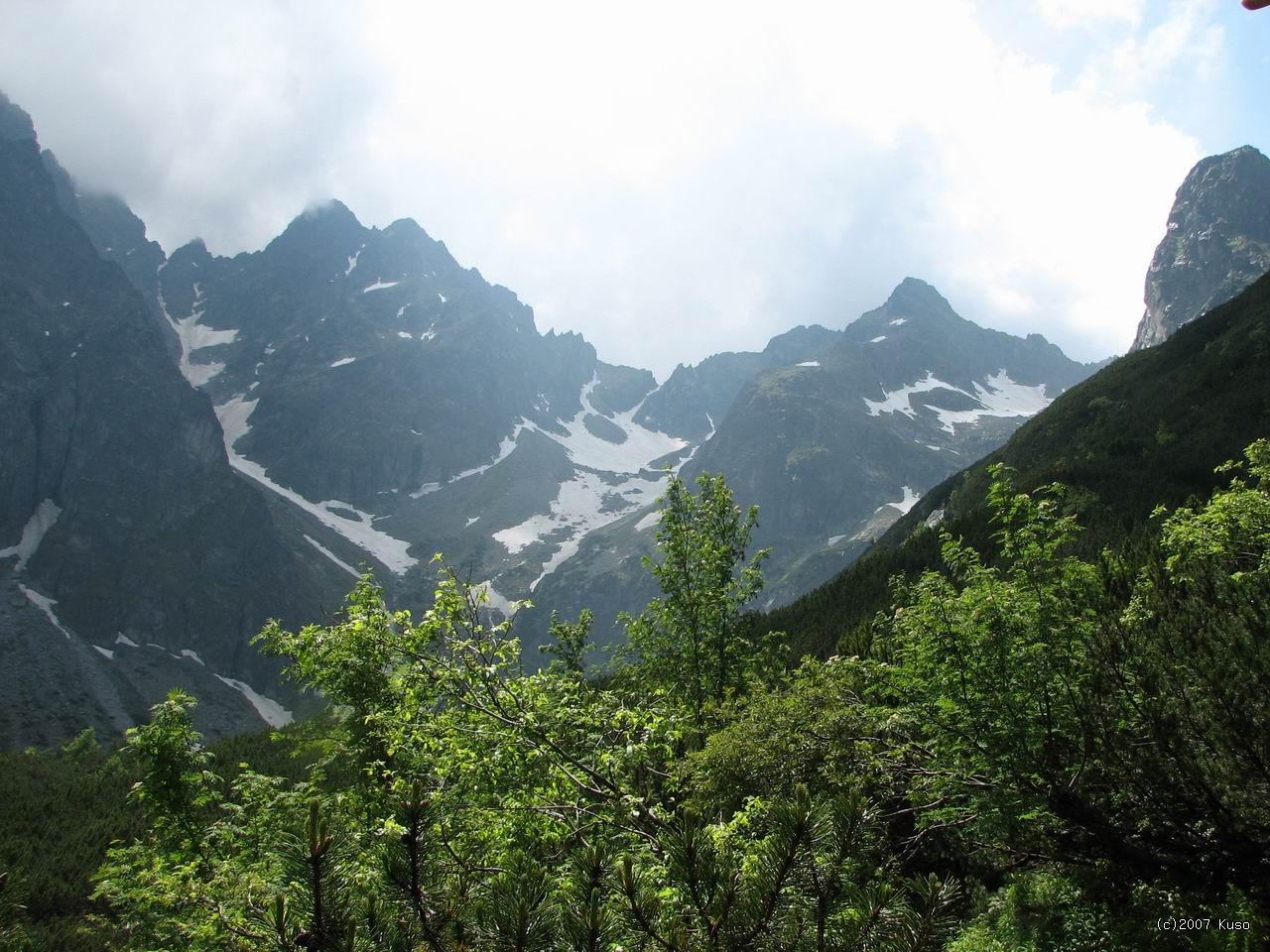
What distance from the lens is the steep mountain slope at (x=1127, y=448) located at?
130ft

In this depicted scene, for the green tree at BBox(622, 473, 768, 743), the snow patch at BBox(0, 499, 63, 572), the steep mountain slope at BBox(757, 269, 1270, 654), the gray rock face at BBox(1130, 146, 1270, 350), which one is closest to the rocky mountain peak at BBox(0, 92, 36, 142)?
the snow patch at BBox(0, 499, 63, 572)

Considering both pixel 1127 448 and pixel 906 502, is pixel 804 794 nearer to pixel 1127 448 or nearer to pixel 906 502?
pixel 1127 448

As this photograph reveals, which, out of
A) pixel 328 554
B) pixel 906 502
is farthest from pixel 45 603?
pixel 906 502

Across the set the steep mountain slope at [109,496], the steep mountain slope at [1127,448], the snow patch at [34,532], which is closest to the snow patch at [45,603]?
the steep mountain slope at [109,496]

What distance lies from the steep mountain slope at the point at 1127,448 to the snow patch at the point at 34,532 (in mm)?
142194

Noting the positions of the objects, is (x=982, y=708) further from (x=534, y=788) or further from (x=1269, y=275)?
(x=1269, y=275)

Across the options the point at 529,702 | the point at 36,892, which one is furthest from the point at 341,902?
the point at 36,892

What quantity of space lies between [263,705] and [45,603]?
41450 mm

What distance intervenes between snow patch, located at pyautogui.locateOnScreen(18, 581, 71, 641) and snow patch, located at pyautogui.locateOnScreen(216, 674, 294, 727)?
26.4 m

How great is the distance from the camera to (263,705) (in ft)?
384

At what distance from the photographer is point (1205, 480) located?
38.5 m

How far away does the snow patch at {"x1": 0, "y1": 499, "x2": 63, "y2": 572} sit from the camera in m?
120

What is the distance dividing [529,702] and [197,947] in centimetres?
392

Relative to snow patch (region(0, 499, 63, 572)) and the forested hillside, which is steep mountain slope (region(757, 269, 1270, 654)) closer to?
the forested hillside
